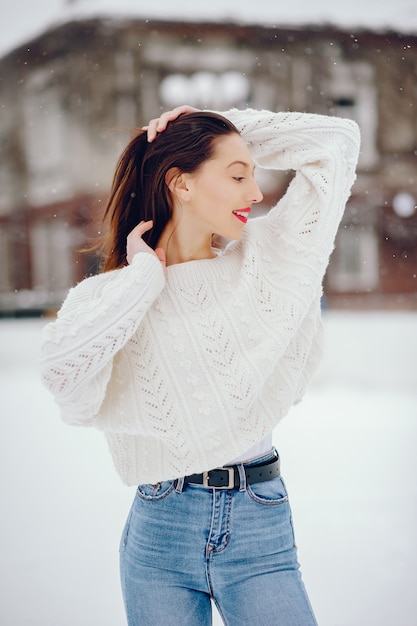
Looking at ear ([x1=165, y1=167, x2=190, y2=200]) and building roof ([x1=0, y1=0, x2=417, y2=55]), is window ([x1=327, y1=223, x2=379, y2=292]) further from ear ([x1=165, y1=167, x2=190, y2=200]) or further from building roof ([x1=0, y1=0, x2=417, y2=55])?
ear ([x1=165, y1=167, x2=190, y2=200])

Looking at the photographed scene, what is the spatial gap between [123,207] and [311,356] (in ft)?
1.66

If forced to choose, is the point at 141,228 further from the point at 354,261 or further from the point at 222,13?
the point at 354,261

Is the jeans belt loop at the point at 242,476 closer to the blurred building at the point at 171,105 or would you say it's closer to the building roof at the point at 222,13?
the building roof at the point at 222,13

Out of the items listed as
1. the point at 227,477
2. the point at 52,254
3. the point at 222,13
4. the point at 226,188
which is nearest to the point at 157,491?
the point at 227,477

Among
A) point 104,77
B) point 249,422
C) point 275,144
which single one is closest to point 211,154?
point 275,144

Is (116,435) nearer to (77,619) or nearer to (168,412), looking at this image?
(168,412)

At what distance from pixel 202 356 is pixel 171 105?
11498mm

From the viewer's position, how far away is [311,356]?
56.1 inches

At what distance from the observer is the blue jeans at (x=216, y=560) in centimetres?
124

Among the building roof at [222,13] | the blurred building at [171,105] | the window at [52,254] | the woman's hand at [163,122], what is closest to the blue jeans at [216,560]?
the woman's hand at [163,122]

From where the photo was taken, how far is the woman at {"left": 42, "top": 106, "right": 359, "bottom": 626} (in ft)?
4.10

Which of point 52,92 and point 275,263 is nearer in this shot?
point 275,263

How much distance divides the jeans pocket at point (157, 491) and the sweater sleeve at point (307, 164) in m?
0.50

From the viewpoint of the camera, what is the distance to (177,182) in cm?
143
